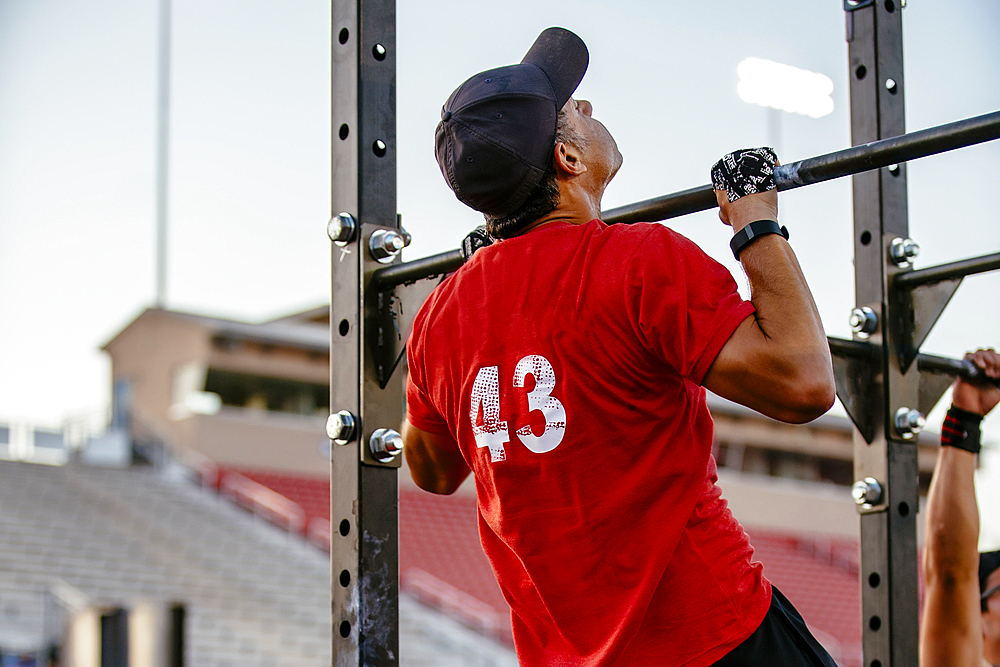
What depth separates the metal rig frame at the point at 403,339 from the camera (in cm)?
184

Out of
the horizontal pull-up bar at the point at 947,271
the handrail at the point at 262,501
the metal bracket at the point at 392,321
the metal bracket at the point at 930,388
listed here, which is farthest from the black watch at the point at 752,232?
the handrail at the point at 262,501

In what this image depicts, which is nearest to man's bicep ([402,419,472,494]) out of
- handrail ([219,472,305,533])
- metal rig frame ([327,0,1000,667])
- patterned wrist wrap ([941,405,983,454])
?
metal rig frame ([327,0,1000,667])

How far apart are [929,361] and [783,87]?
15.7 meters

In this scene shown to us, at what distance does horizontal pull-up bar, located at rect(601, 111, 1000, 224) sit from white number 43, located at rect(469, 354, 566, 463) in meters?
0.38

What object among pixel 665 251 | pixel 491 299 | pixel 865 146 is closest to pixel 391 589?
pixel 491 299

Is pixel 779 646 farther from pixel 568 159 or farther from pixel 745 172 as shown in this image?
pixel 568 159

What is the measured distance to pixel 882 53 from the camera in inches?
83.2

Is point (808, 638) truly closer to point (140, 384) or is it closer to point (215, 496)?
point (215, 496)

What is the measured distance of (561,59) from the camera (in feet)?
4.89

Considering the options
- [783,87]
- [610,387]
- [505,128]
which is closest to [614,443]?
[610,387]

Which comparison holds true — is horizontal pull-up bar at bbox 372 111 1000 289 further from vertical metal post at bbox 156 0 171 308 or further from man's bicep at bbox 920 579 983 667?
vertical metal post at bbox 156 0 171 308

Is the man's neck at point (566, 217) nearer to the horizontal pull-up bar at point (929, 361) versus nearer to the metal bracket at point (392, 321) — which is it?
the metal bracket at point (392, 321)

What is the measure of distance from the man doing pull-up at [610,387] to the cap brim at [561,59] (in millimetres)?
11

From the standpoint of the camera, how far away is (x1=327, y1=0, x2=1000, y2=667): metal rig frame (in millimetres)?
1840
